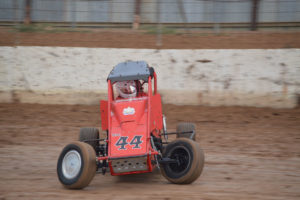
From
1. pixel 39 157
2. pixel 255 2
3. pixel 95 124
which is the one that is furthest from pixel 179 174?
pixel 255 2

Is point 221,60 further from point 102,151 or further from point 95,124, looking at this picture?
point 102,151

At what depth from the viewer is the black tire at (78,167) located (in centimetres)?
479

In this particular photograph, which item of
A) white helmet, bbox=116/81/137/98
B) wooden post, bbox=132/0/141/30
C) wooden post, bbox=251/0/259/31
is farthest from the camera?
wooden post, bbox=132/0/141/30

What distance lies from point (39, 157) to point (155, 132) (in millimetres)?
2546

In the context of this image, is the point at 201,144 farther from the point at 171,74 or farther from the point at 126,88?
the point at 171,74

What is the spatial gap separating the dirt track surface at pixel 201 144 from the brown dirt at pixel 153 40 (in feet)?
7.78

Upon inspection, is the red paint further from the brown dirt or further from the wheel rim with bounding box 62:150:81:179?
the brown dirt

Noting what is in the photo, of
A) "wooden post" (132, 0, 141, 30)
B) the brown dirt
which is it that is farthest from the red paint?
"wooden post" (132, 0, 141, 30)

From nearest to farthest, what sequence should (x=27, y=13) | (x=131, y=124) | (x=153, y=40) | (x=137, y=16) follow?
(x=131, y=124)
(x=153, y=40)
(x=137, y=16)
(x=27, y=13)

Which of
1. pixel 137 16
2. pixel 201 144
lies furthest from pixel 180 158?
pixel 137 16

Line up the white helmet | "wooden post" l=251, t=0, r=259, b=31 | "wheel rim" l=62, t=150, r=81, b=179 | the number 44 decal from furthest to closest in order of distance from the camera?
1. "wooden post" l=251, t=0, r=259, b=31
2. the white helmet
3. the number 44 decal
4. "wheel rim" l=62, t=150, r=81, b=179

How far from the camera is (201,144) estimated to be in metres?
7.76

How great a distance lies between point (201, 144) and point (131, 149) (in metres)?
3.03

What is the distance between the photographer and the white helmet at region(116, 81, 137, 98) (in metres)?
5.68
